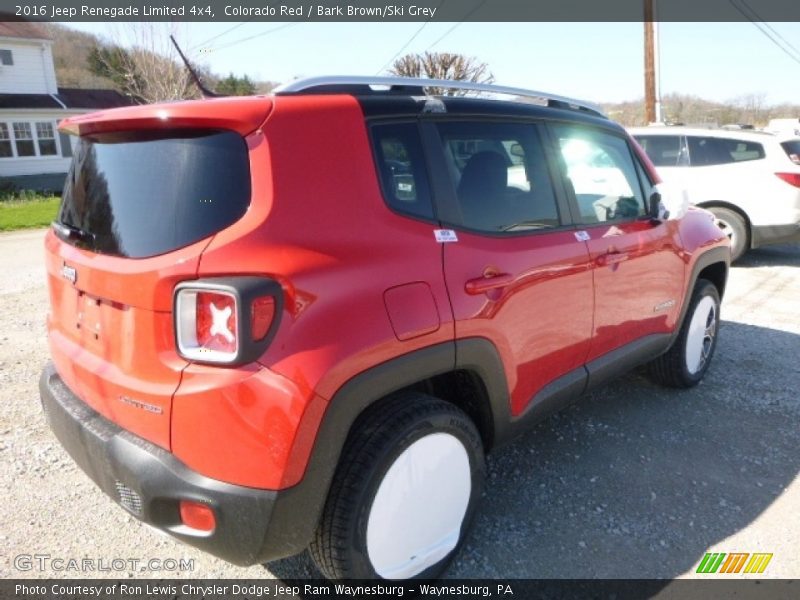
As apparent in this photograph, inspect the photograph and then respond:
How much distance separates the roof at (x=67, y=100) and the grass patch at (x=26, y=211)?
5.89 m

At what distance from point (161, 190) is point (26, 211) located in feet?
Answer: 56.2

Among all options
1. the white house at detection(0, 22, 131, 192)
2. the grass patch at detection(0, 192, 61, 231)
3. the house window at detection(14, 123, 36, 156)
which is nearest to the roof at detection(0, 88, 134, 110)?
the white house at detection(0, 22, 131, 192)

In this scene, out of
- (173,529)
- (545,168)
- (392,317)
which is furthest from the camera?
(545,168)

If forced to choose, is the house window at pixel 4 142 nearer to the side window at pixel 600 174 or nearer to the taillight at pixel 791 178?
the taillight at pixel 791 178

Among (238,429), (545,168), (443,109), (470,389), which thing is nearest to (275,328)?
(238,429)

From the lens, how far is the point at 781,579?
2500 mm

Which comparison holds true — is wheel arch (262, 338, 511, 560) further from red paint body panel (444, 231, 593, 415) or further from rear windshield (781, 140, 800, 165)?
rear windshield (781, 140, 800, 165)

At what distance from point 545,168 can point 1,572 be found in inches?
116

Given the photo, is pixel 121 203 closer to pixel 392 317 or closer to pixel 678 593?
pixel 392 317

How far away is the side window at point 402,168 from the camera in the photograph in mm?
2211

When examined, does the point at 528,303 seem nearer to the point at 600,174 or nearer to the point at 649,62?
the point at 600,174

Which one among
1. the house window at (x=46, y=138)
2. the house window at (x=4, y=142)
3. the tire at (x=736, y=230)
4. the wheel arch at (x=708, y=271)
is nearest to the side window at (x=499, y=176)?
the wheel arch at (x=708, y=271)

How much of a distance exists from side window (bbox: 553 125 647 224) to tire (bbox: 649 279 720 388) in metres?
0.97

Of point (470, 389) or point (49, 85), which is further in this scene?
point (49, 85)
